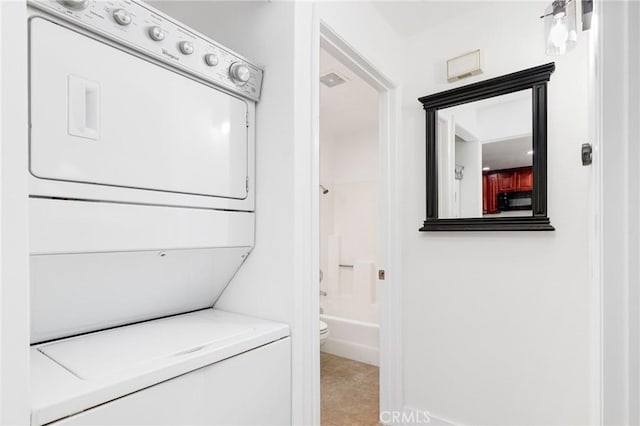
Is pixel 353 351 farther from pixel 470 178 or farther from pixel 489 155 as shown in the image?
pixel 489 155

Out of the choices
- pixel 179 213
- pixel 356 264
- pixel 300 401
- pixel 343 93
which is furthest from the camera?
pixel 356 264

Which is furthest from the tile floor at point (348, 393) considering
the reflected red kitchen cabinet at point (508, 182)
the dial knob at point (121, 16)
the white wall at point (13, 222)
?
the dial knob at point (121, 16)

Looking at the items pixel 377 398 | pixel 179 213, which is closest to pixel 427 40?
pixel 179 213

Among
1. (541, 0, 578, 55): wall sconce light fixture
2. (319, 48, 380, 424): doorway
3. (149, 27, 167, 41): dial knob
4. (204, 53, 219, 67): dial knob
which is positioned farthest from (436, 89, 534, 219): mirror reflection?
(149, 27, 167, 41): dial knob

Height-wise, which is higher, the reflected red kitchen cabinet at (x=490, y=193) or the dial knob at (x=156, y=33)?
the dial knob at (x=156, y=33)

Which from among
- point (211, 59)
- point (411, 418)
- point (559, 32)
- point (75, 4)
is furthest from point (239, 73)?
point (411, 418)

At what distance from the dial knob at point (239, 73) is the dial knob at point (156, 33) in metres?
0.28

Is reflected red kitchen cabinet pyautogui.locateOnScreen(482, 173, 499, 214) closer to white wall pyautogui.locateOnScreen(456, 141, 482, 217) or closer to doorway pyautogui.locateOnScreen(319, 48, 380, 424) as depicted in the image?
white wall pyautogui.locateOnScreen(456, 141, 482, 217)

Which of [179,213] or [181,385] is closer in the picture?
[181,385]

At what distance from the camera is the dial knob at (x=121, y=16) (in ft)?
3.22

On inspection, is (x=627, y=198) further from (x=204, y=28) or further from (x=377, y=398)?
(x=377, y=398)

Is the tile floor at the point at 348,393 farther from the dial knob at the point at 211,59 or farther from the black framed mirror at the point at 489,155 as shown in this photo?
the dial knob at the point at 211,59

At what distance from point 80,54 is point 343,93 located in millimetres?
2292

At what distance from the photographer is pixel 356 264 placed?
373 cm
